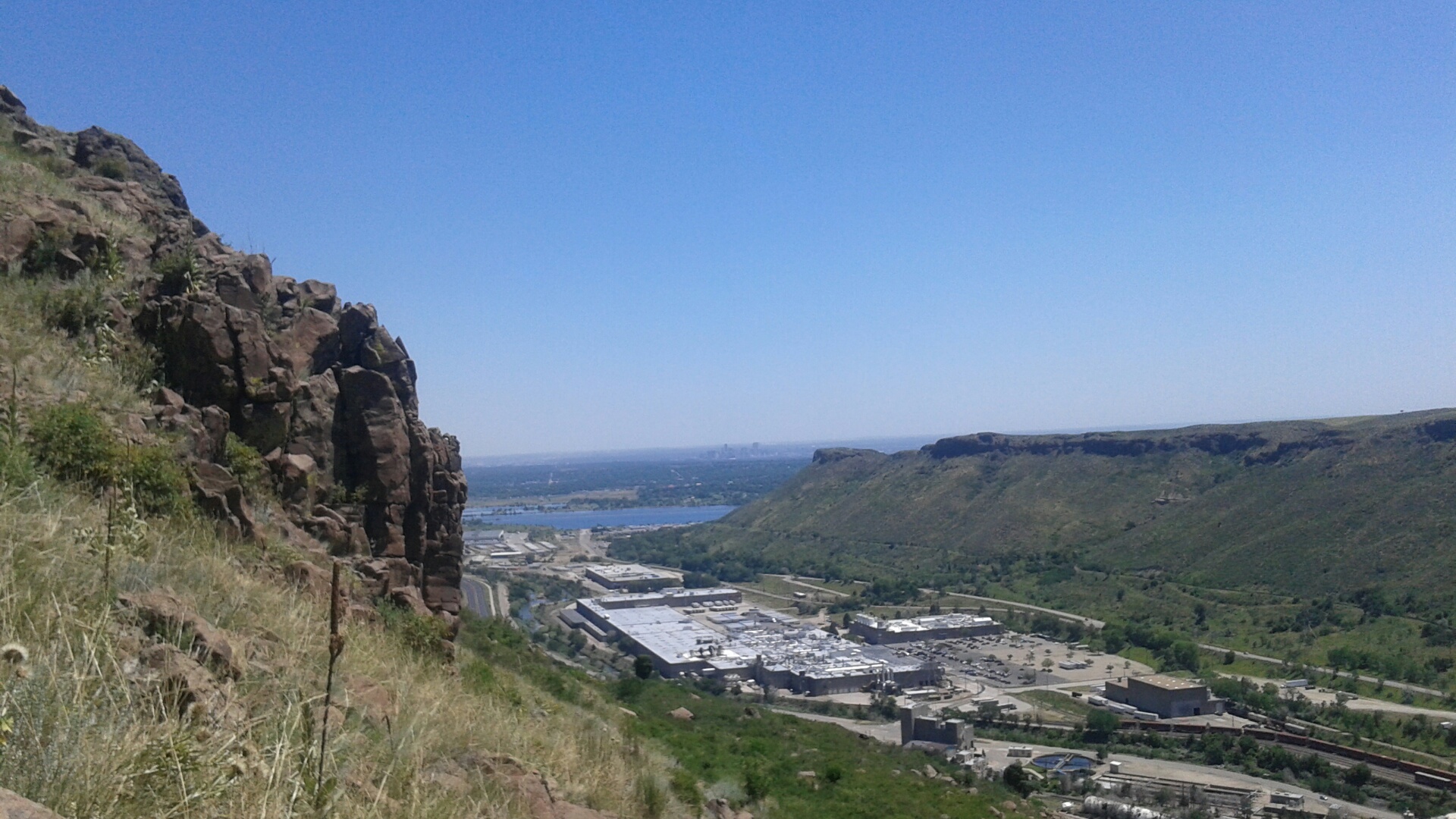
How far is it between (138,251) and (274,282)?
6.39 feet

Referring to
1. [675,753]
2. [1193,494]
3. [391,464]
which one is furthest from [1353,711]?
[1193,494]

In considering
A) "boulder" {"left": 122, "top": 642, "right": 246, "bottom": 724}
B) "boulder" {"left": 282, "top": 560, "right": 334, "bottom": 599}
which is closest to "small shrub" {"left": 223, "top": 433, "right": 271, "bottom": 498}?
"boulder" {"left": 282, "top": 560, "right": 334, "bottom": 599}

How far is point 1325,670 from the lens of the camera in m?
45.4

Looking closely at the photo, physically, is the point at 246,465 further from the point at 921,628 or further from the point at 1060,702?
the point at 921,628

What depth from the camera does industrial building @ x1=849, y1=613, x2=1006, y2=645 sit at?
60.3 meters

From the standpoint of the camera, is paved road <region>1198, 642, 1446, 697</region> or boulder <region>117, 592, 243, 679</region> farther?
paved road <region>1198, 642, 1446, 697</region>

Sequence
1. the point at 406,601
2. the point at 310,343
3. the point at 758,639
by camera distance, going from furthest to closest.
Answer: the point at 758,639 < the point at 310,343 < the point at 406,601

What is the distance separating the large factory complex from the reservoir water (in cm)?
8628

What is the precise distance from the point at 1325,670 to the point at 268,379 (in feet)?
165

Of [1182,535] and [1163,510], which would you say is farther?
[1163,510]

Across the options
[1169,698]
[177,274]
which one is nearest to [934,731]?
[1169,698]

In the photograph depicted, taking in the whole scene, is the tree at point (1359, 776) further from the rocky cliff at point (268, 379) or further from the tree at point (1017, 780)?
the rocky cliff at point (268, 379)

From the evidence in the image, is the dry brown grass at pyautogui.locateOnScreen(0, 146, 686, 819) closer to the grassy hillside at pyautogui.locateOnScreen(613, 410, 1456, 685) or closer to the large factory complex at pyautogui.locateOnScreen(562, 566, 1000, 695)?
the large factory complex at pyautogui.locateOnScreen(562, 566, 1000, 695)

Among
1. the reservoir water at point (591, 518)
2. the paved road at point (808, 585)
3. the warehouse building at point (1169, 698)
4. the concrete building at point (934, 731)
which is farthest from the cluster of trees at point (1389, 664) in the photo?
the reservoir water at point (591, 518)
